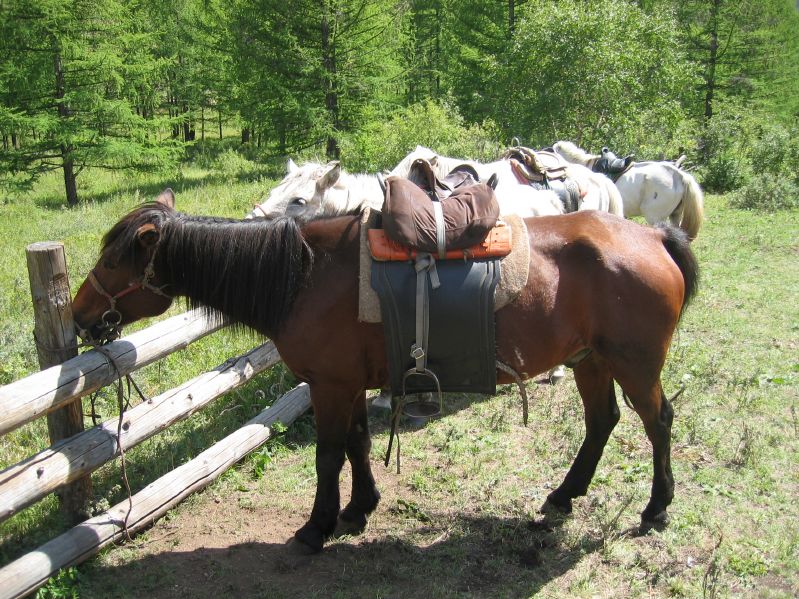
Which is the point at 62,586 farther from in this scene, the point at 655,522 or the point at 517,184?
the point at 517,184

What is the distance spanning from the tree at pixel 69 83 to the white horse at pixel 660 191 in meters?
12.4

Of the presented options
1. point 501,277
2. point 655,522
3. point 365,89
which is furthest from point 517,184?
point 365,89

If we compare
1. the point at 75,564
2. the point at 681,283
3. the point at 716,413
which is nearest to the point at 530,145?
the point at 716,413

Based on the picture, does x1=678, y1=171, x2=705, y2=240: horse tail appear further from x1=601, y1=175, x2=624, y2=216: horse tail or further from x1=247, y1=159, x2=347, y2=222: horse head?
x1=247, y1=159, x2=347, y2=222: horse head

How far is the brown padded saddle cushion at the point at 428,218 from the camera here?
3.14 m

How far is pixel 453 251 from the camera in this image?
10.5 feet

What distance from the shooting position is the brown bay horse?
3.27m

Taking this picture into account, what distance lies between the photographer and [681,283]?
11.4 ft

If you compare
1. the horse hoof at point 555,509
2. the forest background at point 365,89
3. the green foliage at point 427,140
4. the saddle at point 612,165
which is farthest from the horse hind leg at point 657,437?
the green foliage at point 427,140

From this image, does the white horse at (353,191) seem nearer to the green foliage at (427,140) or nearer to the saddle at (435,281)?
the saddle at (435,281)

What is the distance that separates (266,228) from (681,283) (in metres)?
2.33

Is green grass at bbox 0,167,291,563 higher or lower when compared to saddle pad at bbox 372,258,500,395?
lower

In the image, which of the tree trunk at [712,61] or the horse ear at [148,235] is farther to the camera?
the tree trunk at [712,61]

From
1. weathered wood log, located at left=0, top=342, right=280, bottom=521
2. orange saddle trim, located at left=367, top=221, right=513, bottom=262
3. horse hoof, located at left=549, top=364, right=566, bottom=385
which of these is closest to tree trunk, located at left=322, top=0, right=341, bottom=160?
horse hoof, located at left=549, top=364, right=566, bottom=385
